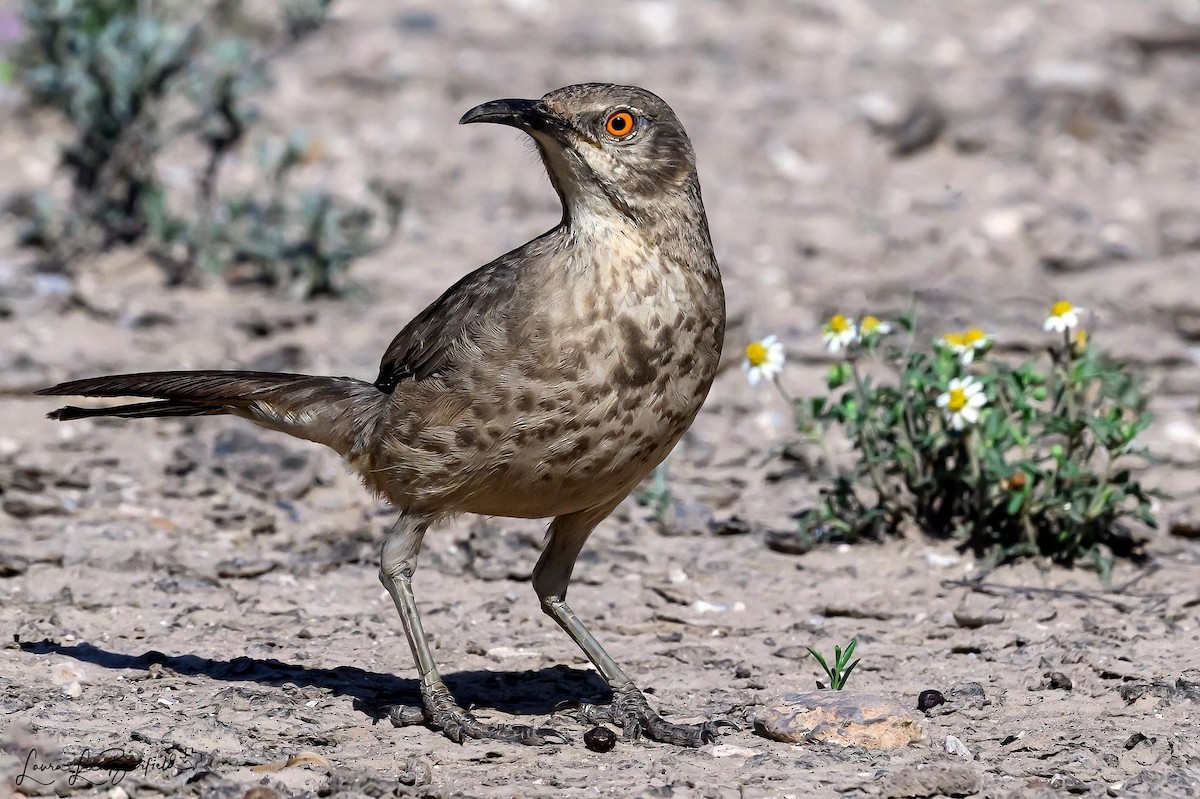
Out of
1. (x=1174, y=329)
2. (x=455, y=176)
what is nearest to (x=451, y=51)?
(x=455, y=176)

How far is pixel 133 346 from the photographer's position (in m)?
7.87

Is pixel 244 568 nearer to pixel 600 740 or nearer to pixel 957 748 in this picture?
pixel 600 740

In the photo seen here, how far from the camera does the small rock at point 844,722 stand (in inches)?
175

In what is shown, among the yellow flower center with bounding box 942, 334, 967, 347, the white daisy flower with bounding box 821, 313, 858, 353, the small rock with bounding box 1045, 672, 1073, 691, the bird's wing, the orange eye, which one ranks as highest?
the orange eye

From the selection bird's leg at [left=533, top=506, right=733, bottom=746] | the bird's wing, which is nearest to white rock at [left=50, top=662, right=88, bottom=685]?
the bird's wing

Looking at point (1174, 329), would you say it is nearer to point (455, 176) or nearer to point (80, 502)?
point (455, 176)

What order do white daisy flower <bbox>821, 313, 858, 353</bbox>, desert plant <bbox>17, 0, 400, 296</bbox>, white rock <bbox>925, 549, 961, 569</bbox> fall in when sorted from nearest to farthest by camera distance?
1. white daisy flower <bbox>821, 313, 858, 353</bbox>
2. white rock <bbox>925, 549, 961, 569</bbox>
3. desert plant <bbox>17, 0, 400, 296</bbox>

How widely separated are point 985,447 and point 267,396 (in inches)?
102

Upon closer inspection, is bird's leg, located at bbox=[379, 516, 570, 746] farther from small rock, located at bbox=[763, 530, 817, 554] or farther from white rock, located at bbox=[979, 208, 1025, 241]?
white rock, located at bbox=[979, 208, 1025, 241]

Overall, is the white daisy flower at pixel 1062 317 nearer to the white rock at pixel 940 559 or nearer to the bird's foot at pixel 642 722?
the white rock at pixel 940 559

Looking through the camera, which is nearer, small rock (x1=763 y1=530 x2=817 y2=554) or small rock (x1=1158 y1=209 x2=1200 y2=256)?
small rock (x1=763 y1=530 x2=817 y2=554)

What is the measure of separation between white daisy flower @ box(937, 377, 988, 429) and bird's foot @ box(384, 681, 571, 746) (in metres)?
1.93

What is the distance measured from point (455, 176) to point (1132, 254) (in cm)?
415
